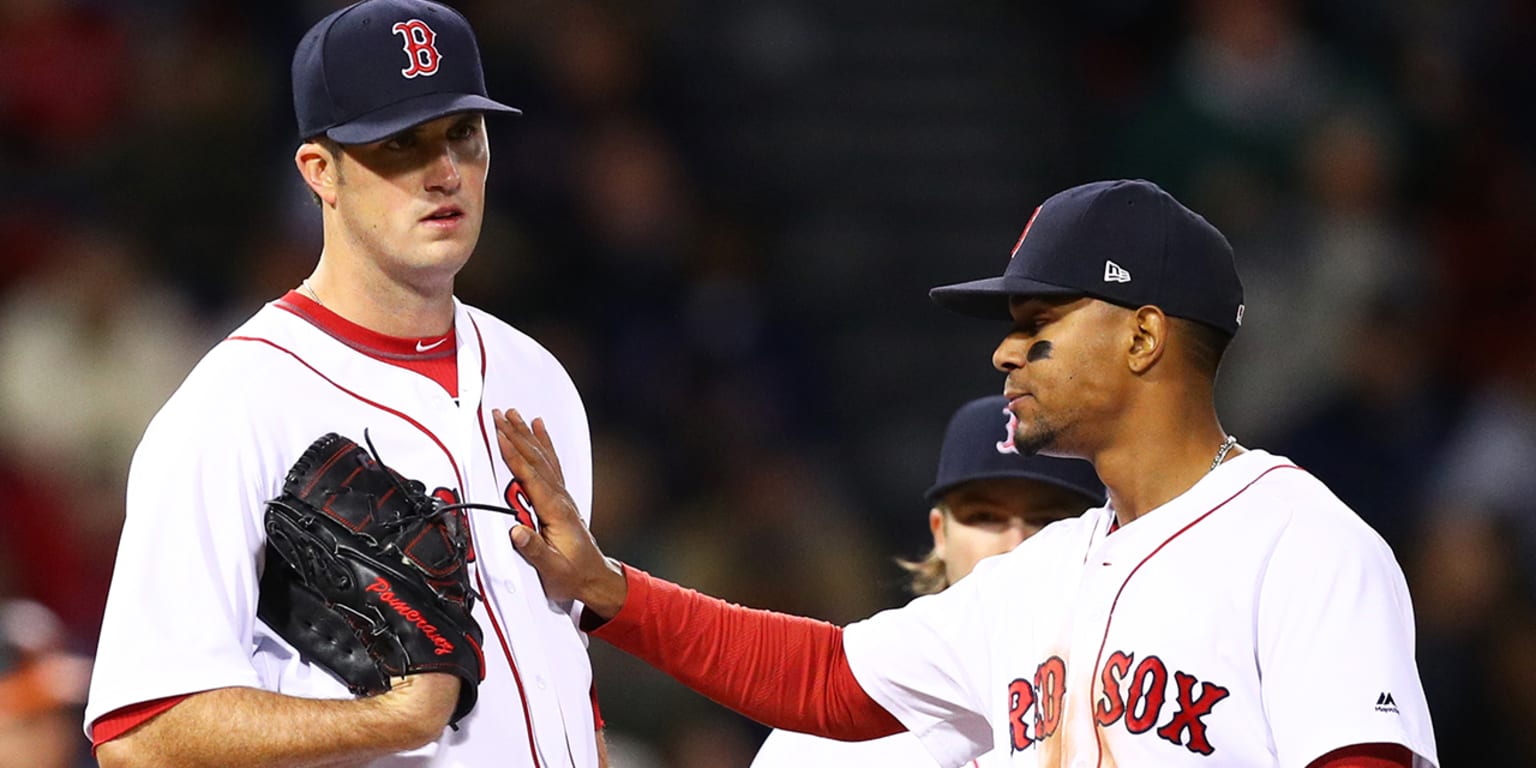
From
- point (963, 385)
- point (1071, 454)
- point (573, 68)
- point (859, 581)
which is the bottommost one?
point (859, 581)

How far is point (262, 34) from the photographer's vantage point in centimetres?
820

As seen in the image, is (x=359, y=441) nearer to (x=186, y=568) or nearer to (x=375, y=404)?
(x=375, y=404)

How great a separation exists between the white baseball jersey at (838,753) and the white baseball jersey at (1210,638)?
Answer: 0.49 metres

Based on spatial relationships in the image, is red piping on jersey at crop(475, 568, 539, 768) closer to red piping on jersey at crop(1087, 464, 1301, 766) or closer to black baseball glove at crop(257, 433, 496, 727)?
black baseball glove at crop(257, 433, 496, 727)

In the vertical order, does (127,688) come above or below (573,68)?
below

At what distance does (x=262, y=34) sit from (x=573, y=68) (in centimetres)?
125

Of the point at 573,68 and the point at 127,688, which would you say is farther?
the point at 573,68

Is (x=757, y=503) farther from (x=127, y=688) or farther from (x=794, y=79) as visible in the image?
(x=127, y=688)

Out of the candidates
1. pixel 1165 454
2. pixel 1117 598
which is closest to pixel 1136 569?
pixel 1117 598

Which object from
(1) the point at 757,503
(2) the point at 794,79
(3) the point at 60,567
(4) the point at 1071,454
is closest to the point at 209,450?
(4) the point at 1071,454

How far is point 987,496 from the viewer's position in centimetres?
418

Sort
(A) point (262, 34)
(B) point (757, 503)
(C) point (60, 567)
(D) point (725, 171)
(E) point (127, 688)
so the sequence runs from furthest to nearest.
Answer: (D) point (725, 171)
(A) point (262, 34)
(B) point (757, 503)
(C) point (60, 567)
(E) point (127, 688)

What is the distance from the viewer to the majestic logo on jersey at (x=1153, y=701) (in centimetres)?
296

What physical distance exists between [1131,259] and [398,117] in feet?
3.81
